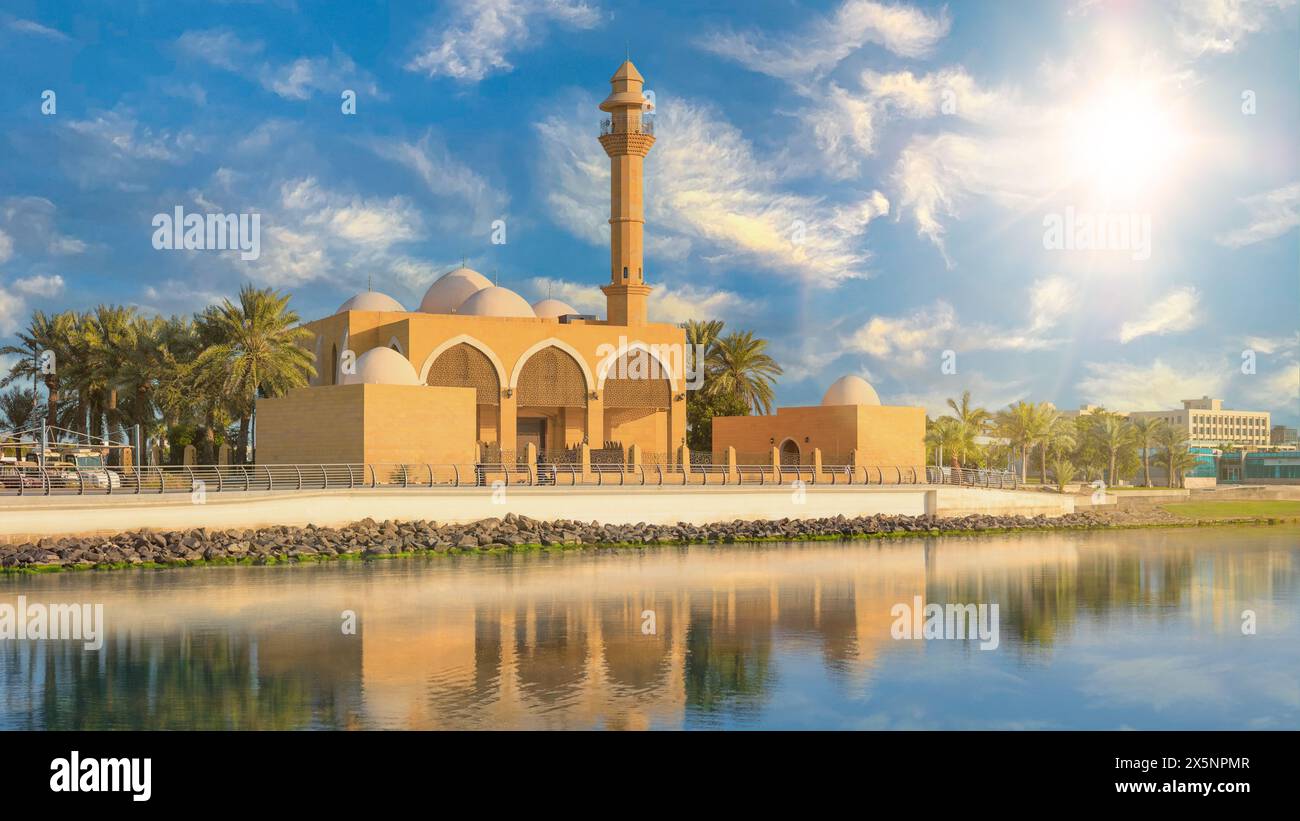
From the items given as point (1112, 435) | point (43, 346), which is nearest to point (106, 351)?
point (43, 346)

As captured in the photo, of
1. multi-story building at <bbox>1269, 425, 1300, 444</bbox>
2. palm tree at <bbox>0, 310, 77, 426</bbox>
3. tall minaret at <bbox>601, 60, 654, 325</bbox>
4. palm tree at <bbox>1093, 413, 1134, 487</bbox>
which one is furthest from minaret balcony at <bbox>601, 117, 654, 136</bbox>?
multi-story building at <bbox>1269, 425, 1300, 444</bbox>

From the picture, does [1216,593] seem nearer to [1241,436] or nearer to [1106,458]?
[1106,458]

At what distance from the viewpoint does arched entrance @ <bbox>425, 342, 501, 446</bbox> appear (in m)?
38.4

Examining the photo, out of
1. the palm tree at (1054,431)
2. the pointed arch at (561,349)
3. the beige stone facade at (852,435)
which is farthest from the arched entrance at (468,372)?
the palm tree at (1054,431)

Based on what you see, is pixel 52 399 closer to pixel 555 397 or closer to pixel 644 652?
pixel 555 397

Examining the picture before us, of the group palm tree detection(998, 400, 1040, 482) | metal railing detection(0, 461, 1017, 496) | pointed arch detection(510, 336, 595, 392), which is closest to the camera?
metal railing detection(0, 461, 1017, 496)

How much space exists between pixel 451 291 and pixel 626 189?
25.9ft

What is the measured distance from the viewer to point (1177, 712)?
12.1 meters

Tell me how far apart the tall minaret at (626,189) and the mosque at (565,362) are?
0.13 ft

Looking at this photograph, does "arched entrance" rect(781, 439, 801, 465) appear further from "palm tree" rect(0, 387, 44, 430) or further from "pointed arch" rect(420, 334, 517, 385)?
"palm tree" rect(0, 387, 44, 430)

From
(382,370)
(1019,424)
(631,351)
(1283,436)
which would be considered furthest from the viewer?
(1283,436)

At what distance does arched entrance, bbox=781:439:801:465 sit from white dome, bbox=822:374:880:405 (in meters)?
1.95

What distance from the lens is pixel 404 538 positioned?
1072 inches
